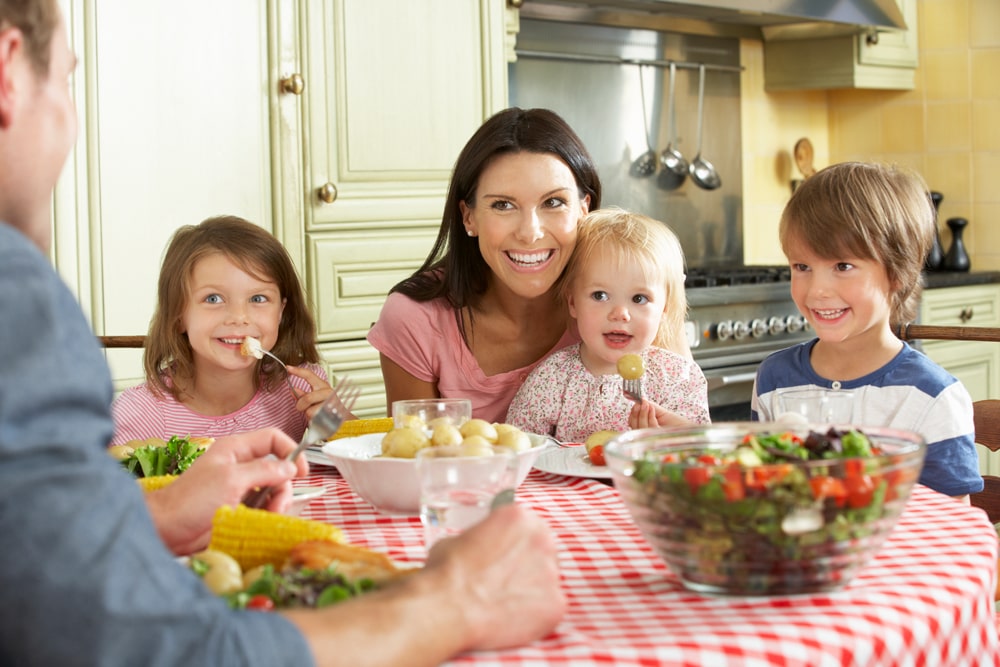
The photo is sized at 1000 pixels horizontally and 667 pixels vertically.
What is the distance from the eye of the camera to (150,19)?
2.74 meters

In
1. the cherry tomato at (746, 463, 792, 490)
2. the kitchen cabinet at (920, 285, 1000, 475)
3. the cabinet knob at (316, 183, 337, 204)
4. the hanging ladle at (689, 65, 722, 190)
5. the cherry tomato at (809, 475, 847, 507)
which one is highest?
the hanging ladle at (689, 65, 722, 190)

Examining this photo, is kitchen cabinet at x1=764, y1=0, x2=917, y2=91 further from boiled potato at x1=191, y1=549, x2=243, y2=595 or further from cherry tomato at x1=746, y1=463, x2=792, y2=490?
boiled potato at x1=191, y1=549, x2=243, y2=595

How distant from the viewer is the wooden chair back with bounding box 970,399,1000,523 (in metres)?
1.92

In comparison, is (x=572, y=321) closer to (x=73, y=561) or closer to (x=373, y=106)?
(x=373, y=106)

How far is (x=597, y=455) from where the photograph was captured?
58.7 inches

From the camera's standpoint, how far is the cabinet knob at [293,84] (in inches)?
115

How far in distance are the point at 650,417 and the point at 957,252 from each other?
3.08 meters

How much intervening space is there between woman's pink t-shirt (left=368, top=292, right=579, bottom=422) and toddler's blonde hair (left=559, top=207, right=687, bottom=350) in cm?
18

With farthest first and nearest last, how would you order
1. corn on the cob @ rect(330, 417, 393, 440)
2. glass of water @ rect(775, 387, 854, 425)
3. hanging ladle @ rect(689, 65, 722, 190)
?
hanging ladle @ rect(689, 65, 722, 190), corn on the cob @ rect(330, 417, 393, 440), glass of water @ rect(775, 387, 854, 425)

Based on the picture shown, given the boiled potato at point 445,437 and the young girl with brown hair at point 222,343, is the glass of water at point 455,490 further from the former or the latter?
the young girl with brown hair at point 222,343

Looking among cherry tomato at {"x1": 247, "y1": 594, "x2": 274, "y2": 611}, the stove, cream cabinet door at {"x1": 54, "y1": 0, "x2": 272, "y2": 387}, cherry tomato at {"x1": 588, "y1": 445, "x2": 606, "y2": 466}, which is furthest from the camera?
the stove

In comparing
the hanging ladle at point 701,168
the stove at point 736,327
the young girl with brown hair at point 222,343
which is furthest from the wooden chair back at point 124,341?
the hanging ladle at point 701,168

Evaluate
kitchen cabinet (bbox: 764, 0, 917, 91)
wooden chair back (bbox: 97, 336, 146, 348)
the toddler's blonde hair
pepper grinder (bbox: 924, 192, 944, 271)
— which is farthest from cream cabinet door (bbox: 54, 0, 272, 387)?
pepper grinder (bbox: 924, 192, 944, 271)

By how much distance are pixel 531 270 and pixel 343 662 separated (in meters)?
1.37
